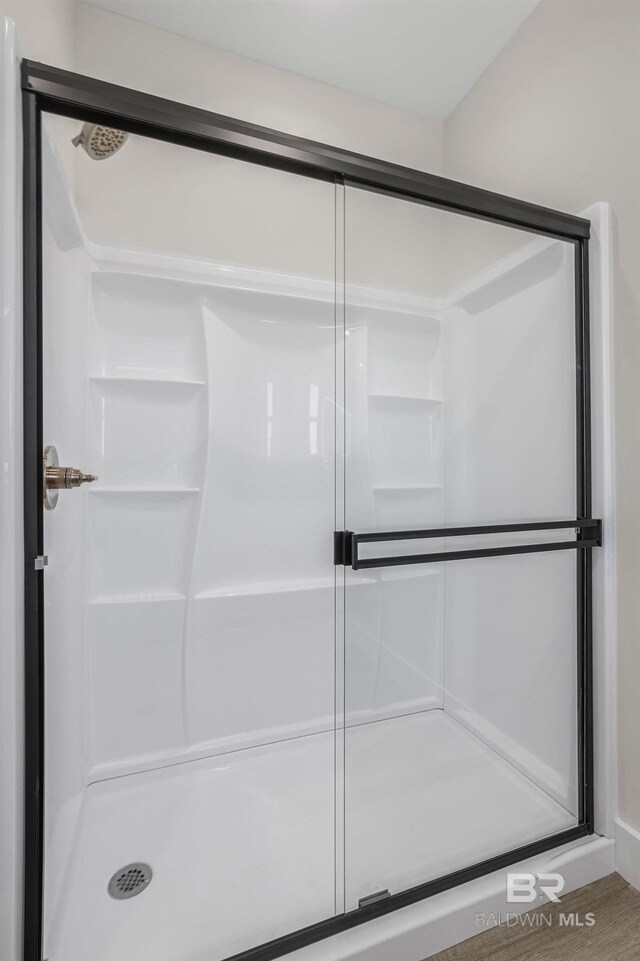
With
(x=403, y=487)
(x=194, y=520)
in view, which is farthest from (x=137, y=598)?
(x=403, y=487)

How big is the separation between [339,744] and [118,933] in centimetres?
61

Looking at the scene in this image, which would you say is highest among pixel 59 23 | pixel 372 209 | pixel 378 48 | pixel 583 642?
pixel 378 48

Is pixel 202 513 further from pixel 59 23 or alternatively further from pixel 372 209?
pixel 59 23

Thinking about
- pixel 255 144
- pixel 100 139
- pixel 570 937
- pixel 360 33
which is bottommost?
pixel 570 937

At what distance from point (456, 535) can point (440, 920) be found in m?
0.81

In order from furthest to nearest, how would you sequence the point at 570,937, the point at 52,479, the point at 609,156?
the point at 609,156, the point at 570,937, the point at 52,479

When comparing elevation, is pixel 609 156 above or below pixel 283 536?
above

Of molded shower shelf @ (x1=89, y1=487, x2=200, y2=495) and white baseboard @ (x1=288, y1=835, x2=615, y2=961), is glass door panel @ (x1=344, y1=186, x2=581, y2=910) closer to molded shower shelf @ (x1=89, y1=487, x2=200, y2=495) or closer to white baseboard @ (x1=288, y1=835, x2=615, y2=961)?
white baseboard @ (x1=288, y1=835, x2=615, y2=961)

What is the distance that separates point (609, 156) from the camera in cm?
130

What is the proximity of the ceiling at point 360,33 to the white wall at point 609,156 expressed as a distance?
17 cm

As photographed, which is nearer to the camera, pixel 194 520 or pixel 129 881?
pixel 129 881

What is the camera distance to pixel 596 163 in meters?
1.34

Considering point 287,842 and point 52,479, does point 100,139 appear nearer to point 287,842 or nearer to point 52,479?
point 52,479

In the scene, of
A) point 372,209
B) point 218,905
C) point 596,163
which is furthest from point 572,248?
point 218,905
